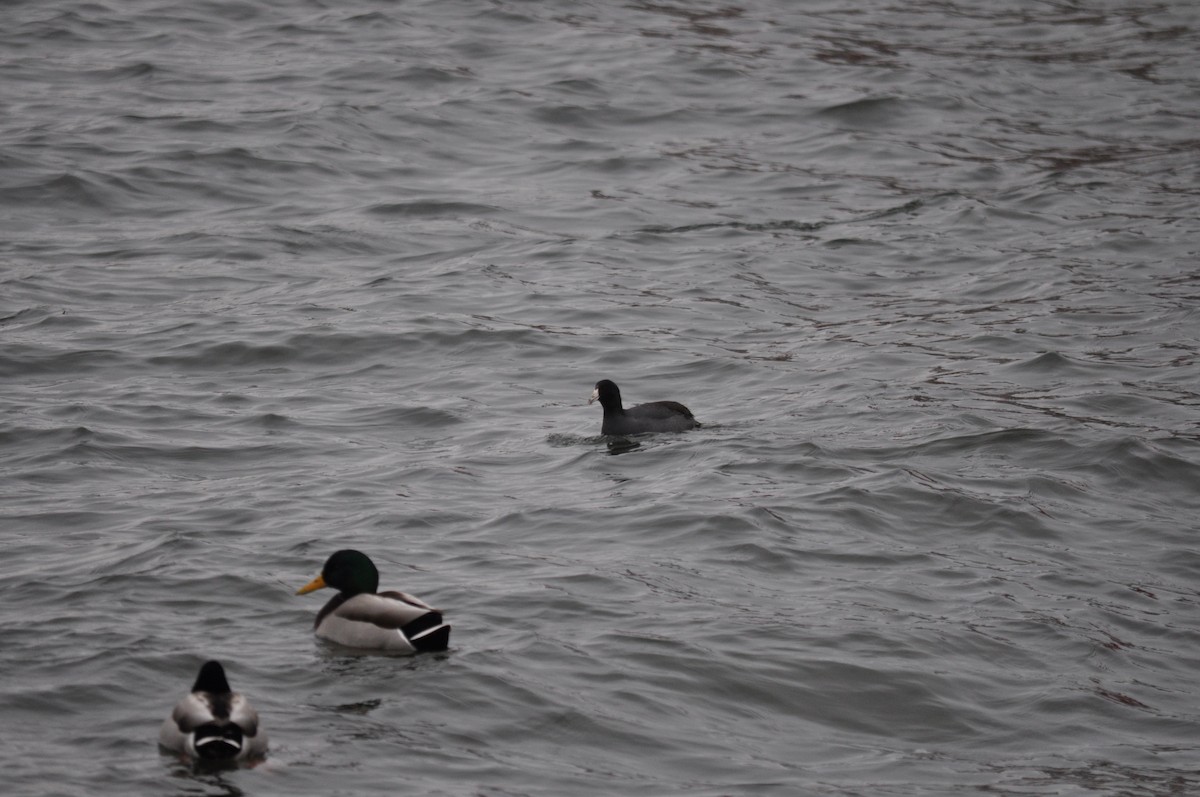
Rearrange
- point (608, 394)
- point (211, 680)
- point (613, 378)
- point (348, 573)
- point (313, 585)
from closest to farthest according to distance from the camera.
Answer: point (211, 680) → point (348, 573) → point (313, 585) → point (608, 394) → point (613, 378)

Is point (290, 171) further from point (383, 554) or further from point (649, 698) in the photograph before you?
point (649, 698)

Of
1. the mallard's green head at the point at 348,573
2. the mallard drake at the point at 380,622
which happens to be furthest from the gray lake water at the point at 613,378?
the mallard's green head at the point at 348,573

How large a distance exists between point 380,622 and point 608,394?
4.73 meters

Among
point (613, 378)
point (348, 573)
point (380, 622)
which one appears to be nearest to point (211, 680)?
point (380, 622)

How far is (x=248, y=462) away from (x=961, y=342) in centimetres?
657

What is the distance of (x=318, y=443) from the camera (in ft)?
41.2

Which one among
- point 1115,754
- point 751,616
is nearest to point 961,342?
point 751,616

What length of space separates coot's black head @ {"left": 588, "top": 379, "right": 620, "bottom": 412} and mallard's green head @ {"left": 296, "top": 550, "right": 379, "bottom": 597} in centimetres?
422

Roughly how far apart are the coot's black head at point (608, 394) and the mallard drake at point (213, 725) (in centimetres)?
607

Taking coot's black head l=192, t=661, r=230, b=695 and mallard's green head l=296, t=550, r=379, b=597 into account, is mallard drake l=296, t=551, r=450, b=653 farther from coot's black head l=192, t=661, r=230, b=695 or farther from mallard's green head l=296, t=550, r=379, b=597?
coot's black head l=192, t=661, r=230, b=695

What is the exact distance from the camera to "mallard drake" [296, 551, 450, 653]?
8578 mm

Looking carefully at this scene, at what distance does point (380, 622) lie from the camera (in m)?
8.66

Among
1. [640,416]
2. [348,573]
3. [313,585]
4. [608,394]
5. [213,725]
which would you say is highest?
[213,725]

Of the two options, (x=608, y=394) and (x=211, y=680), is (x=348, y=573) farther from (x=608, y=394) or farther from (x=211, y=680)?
(x=608, y=394)
